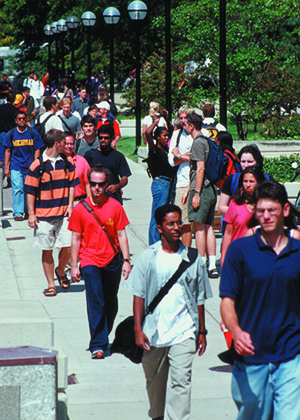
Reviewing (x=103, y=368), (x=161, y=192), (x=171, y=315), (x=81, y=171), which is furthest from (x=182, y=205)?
(x=171, y=315)

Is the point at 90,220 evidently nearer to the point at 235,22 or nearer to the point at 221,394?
the point at 221,394

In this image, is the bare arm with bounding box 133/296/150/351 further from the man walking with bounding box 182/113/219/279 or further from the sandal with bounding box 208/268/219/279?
the sandal with bounding box 208/268/219/279

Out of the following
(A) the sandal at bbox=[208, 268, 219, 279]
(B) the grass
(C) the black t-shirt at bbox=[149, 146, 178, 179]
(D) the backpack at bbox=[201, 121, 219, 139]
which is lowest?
(A) the sandal at bbox=[208, 268, 219, 279]

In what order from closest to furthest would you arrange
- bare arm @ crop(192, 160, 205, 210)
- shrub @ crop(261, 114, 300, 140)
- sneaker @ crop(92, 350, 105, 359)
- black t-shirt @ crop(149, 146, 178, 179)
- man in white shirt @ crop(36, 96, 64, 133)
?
sneaker @ crop(92, 350, 105, 359)
bare arm @ crop(192, 160, 205, 210)
black t-shirt @ crop(149, 146, 178, 179)
man in white shirt @ crop(36, 96, 64, 133)
shrub @ crop(261, 114, 300, 140)

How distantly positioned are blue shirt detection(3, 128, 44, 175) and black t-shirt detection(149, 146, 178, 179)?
144 inches

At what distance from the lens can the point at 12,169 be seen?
538 inches

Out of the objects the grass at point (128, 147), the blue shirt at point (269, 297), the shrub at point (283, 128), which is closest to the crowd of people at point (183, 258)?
the blue shirt at point (269, 297)

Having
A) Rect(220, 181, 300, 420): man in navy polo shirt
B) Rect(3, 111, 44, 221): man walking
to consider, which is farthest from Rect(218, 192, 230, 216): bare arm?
Rect(3, 111, 44, 221): man walking

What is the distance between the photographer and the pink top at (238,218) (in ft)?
21.2

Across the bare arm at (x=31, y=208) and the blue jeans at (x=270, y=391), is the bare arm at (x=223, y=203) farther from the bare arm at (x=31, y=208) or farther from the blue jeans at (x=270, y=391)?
the blue jeans at (x=270, y=391)

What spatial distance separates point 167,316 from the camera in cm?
502

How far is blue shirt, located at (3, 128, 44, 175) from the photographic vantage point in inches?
527

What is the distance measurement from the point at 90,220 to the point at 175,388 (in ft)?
7.75

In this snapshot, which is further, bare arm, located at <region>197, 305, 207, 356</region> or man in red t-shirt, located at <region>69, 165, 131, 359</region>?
man in red t-shirt, located at <region>69, 165, 131, 359</region>
